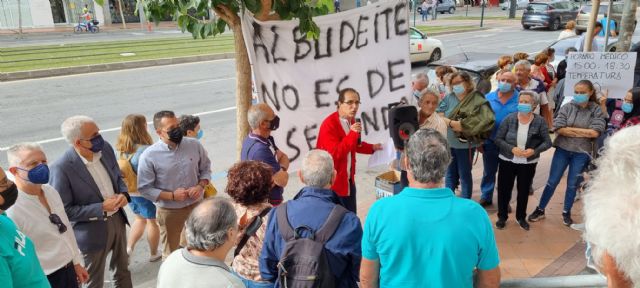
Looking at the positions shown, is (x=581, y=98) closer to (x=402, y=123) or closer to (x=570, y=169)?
(x=570, y=169)

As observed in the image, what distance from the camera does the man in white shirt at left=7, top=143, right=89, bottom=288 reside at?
119 inches

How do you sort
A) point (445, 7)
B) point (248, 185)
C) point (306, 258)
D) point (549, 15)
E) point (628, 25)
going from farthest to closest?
point (445, 7)
point (549, 15)
point (628, 25)
point (248, 185)
point (306, 258)

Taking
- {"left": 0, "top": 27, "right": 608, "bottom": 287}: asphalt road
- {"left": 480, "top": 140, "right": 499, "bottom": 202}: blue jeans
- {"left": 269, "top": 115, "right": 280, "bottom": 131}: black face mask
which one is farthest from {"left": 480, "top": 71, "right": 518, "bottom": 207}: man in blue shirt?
{"left": 269, "top": 115, "right": 280, "bottom": 131}: black face mask

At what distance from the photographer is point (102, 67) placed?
16.3m

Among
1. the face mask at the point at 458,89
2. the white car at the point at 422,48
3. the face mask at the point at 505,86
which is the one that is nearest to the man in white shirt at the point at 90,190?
the face mask at the point at 458,89

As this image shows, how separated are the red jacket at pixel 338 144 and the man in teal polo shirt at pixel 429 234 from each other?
1.72 meters

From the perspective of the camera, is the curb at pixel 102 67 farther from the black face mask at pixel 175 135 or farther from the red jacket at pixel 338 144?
the red jacket at pixel 338 144

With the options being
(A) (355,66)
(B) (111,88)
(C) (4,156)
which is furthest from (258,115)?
(B) (111,88)

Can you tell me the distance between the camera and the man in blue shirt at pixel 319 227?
2652 millimetres

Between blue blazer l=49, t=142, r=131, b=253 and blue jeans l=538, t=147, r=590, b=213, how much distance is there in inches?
168

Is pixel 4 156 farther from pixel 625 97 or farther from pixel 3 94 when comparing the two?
pixel 625 97

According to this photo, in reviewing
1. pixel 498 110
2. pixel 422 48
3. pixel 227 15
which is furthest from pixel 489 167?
pixel 422 48

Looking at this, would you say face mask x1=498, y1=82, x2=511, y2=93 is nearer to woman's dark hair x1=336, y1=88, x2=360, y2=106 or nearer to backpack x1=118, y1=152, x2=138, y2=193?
woman's dark hair x1=336, y1=88, x2=360, y2=106

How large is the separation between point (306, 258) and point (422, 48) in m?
15.5
